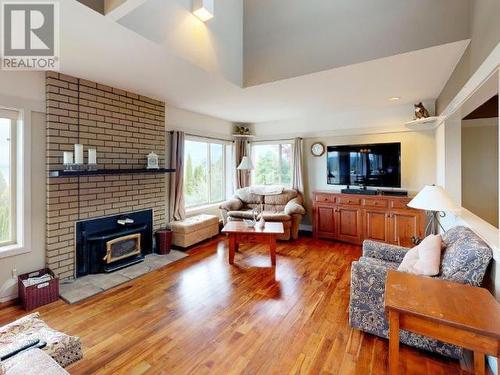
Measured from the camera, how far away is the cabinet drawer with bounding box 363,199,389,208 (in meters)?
4.16

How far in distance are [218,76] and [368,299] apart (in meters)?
2.77

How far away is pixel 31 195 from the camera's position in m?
2.72

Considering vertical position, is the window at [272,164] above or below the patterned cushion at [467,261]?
above

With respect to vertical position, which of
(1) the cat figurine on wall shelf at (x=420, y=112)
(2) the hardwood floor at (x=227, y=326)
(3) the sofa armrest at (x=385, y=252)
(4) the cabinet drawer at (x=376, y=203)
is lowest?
(2) the hardwood floor at (x=227, y=326)

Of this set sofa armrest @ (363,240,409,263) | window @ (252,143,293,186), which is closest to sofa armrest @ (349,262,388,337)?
sofa armrest @ (363,240,409,263)

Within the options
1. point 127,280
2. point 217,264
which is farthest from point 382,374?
point 127,280

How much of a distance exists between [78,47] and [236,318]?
112 inches

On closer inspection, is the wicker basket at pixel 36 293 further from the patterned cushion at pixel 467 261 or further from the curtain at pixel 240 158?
the curtain at pixel 240 158

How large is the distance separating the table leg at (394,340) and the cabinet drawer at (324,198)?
339cm

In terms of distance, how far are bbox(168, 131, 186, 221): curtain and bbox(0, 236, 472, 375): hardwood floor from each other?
1.27m

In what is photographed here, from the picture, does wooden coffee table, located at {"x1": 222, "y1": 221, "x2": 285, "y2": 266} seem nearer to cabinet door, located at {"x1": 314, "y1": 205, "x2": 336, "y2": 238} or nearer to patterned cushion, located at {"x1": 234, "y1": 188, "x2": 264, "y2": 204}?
cabinet door, located at {"x1": 314, "y1": 205, "x2": 336, "y2": 238}

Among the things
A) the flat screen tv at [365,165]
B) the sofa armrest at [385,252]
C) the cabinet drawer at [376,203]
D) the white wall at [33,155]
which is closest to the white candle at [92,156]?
the white wall at [33,155]

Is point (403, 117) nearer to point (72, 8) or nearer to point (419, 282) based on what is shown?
point (419, 282)

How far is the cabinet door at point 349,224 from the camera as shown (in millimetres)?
4418
